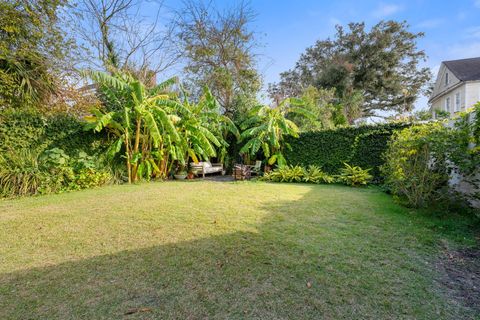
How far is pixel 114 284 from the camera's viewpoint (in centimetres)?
216

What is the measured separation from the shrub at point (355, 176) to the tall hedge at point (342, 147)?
1.90ft

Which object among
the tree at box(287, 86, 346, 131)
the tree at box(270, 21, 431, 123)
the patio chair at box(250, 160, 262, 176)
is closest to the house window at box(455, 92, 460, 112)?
the tree at box(270, 21, 431, 123)

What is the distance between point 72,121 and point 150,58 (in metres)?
6.27

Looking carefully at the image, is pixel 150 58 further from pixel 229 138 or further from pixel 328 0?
pixel 328 0

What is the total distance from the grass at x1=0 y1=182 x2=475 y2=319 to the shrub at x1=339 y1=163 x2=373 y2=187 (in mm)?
3387

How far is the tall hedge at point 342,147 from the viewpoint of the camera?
834cm

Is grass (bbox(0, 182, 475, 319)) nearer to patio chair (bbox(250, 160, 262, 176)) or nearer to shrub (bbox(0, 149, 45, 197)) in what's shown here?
shrub (bbox(0, 149, 45, 197))

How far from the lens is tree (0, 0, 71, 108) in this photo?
676 cm

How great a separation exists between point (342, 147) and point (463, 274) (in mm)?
7144

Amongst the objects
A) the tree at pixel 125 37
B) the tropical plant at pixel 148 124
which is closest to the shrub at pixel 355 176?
the tropical plant at pixel 148 124

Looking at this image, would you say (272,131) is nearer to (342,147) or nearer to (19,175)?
(342,147)

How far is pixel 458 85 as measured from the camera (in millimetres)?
15492

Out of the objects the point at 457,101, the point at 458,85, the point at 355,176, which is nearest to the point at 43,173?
the point at 355,176

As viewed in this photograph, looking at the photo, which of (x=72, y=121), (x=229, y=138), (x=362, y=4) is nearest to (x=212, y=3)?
(x=229, y=138)
